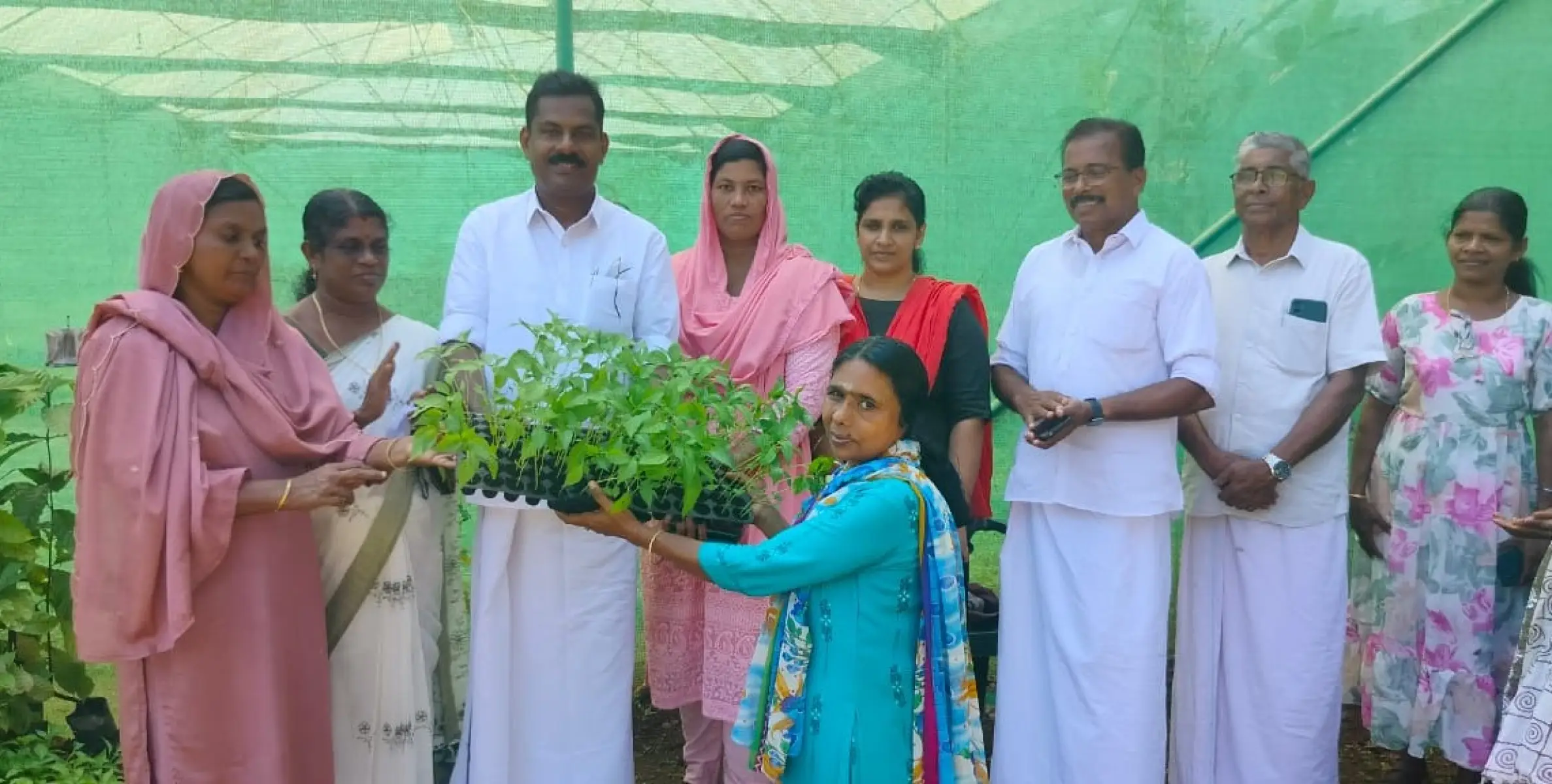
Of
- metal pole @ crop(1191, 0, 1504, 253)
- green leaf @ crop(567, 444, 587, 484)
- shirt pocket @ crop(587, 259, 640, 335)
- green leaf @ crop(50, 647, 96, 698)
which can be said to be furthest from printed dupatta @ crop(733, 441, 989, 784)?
metal pole @ crop(1191, 0, 1504, 253)

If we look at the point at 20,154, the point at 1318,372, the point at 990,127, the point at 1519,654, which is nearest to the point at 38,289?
the point at 20,154

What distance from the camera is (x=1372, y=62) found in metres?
5.10

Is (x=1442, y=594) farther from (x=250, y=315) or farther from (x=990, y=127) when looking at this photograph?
(x=250, y=315)

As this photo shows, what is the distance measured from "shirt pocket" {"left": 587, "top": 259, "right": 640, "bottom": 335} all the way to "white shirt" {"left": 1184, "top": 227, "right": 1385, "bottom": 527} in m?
1.83

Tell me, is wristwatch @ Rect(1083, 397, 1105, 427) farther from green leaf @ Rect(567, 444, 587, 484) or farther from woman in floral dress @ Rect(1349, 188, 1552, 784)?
green leaf @ Rect(567, 444, 587, 484)

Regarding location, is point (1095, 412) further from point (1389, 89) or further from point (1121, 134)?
point (1389, 89)

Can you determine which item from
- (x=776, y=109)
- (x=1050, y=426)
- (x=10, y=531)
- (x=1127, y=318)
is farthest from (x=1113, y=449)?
(x=10, y=531)

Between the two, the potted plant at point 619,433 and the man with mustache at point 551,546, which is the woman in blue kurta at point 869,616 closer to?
the potted plant at point 619,433

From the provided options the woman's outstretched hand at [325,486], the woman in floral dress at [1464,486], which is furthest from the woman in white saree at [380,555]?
the woman in floral dress at [1464,486]

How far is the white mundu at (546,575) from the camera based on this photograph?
3.43m

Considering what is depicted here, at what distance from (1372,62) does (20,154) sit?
519 centimetres

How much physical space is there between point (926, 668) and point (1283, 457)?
5.48ft

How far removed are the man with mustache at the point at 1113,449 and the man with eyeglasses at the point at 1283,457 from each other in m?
0.34

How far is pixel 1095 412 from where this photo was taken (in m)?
3.51
